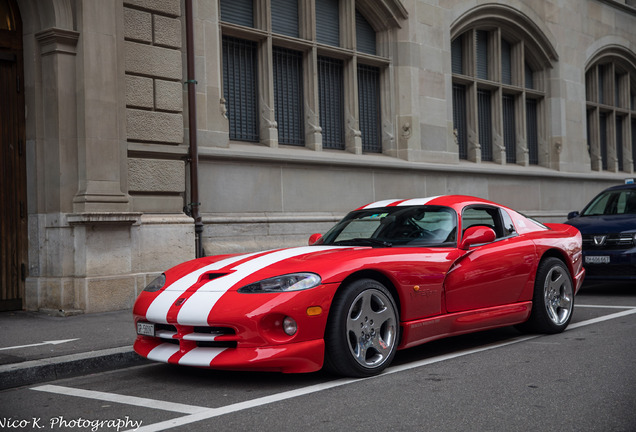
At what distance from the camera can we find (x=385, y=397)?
4664mm

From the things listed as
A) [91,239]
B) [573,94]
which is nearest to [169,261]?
[91,239]

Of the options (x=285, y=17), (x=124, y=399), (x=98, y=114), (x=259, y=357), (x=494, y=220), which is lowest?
(x=124, y=399)

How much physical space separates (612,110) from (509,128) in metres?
5.31

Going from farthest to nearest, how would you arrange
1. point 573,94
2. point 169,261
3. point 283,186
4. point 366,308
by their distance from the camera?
point 573,94 < point 283,186 < point 169,261 < point 366,308

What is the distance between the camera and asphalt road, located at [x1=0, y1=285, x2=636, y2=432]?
4.10 metres

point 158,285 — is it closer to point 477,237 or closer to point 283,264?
point 283,264

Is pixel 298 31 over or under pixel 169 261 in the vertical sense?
over

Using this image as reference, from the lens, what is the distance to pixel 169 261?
986 cm

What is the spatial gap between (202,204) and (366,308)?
587cm

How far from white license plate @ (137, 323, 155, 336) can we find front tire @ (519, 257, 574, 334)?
11.7 ft

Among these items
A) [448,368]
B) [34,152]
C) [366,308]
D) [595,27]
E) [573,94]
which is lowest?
[448,368]

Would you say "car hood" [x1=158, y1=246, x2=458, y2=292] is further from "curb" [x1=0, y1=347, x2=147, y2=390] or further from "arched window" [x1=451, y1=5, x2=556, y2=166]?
"arched window" [x1=451, y1=5, x2=556, y2=166]

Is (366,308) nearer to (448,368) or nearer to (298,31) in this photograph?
(448,368)

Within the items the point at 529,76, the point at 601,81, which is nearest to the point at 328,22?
the point at 529,76
